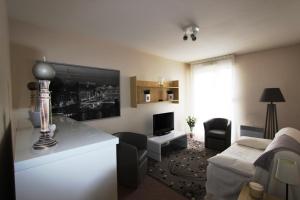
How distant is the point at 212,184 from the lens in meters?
1.93

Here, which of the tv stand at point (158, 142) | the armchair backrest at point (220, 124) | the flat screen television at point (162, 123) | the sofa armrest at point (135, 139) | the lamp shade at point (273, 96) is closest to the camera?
the sofa armrest at point (135, 139)

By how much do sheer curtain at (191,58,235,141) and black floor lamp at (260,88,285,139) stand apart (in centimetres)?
82

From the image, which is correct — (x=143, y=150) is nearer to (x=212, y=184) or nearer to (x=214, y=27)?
(x=212, y=184)

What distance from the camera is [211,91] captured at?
4.36 metres

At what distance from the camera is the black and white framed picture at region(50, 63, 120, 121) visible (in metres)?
2.35

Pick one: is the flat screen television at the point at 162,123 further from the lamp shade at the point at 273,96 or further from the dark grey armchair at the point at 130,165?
the lamp shade at the point at 273,96

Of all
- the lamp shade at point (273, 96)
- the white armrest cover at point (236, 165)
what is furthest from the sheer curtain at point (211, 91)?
the white armrest cover at point (236, 165)

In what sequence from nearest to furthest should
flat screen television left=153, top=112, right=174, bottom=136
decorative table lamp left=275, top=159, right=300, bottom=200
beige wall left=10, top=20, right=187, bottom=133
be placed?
decorative table lamp left=275, top=159, right=300, bottom=200 < beige wall left=10, top=20, right=187, bottom=133 < flat screen television left=153, top=112, right=174, bottom=136

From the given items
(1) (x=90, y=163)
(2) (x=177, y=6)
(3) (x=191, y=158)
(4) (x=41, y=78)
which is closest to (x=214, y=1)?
(2) (x=177, y=6)

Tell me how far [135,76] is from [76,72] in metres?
1.22

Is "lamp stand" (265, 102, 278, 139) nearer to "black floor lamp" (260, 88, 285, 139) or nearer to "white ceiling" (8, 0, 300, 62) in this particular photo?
"black floor lamp" (260, 88, 285, 139)

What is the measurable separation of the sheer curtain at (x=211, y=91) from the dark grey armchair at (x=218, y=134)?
44 cm

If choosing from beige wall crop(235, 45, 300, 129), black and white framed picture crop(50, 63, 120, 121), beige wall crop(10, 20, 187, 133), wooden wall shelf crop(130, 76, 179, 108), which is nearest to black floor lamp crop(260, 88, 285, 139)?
beige wall crop(235, 45, 300, 129)

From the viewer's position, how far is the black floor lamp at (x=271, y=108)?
116 inches
